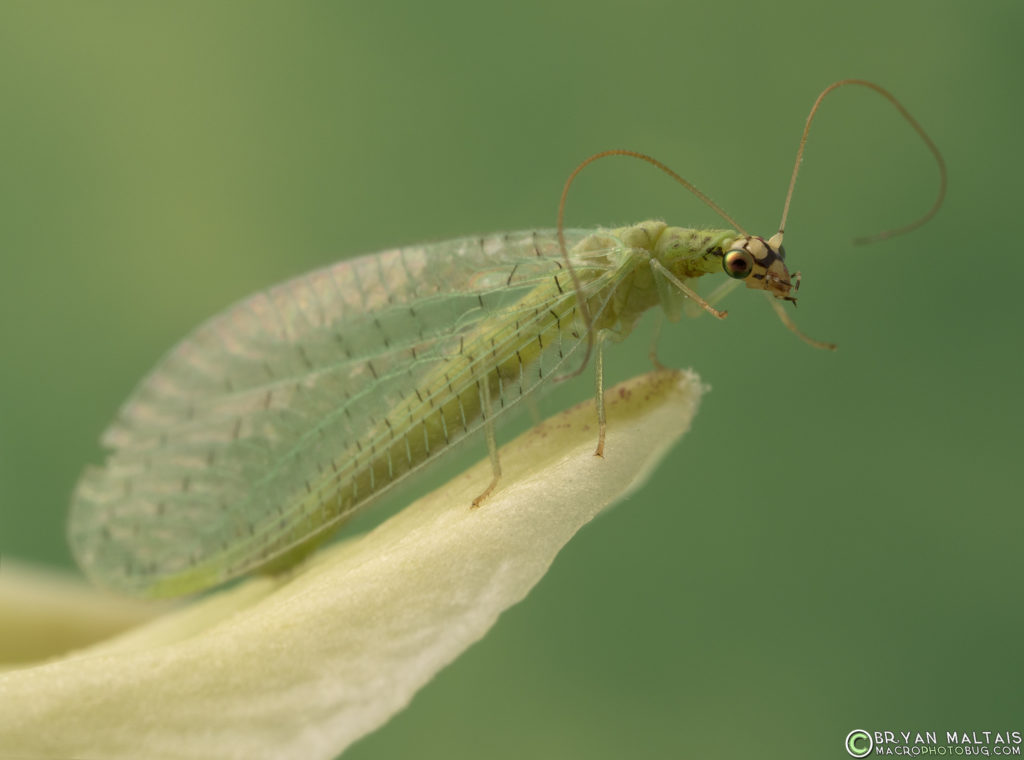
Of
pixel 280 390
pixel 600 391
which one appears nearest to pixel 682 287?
pixel 600 391

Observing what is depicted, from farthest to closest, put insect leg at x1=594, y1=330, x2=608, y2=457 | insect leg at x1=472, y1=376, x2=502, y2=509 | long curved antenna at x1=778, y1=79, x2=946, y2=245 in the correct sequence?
long curved antenna at x1=778, y1=79, x2=946, y2=245 → insect leg at x1=472, y1=376, x2=502, y2=509 → insect leg at x1=594, y1=330, x2=608, y2=457

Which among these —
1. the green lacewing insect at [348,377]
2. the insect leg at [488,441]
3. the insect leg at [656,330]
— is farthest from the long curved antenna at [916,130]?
the insect leg at [488,441]

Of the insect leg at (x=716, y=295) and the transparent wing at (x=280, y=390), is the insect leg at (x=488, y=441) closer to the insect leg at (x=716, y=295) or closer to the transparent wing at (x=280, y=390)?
the transparent wing at (x=280, y=390)

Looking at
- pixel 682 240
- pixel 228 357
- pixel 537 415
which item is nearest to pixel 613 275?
pixel 682 240

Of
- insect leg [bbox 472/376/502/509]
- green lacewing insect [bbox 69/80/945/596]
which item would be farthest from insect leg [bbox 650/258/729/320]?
insect leg [bbox 472/376/502/509]

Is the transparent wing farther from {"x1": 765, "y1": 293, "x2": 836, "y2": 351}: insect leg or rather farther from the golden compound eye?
{"x1": 765, "y1": 293, "x2": 836, "y2": 351}: insect leg

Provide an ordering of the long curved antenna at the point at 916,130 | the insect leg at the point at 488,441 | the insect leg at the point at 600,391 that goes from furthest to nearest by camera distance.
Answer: the long curved antenna at the point at 916,130 < the insect leg at the point at 488,441 < the insect leg at the point at 600,391

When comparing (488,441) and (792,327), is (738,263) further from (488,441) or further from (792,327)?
(488,441)
